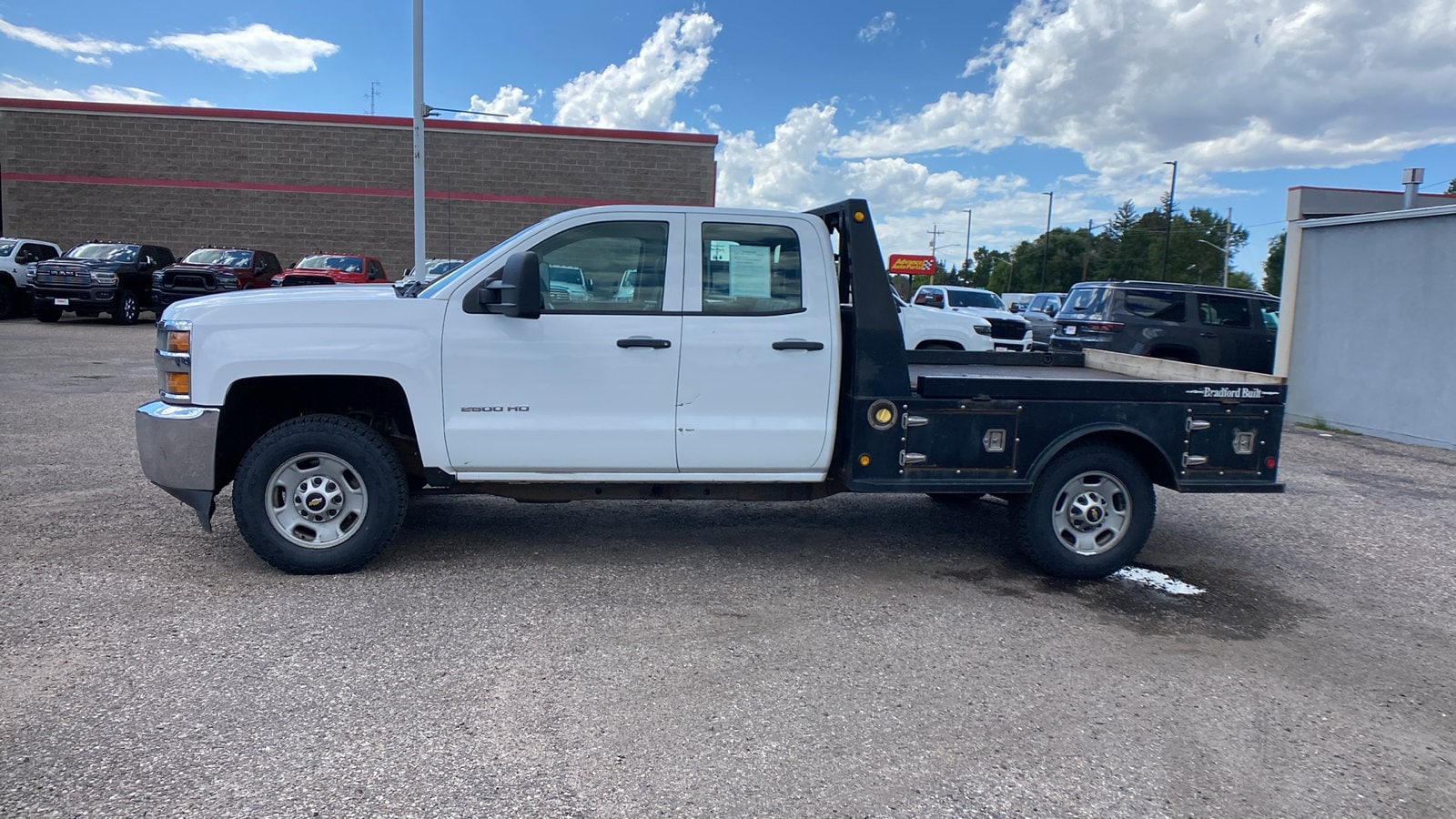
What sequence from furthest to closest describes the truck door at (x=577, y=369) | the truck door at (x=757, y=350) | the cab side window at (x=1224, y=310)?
the cab side window at (x=1224, y=310), the truck door at (x=757, y=350), the truck door at (x=577, y=369)

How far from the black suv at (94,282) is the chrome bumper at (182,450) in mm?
20105

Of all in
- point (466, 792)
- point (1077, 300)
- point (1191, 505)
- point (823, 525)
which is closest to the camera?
point (466, 792)

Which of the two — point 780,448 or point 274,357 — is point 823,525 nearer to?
point 780,448

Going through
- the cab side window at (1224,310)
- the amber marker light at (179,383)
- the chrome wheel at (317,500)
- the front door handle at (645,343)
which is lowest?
the chrome wheel at (317,500)

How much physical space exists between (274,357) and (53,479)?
Result: 11.5 ft

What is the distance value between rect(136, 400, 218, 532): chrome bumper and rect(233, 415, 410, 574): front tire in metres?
0.17

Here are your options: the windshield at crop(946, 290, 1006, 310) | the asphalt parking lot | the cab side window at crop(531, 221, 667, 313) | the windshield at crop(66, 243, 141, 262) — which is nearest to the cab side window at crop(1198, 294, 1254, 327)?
the asphalt parking lot

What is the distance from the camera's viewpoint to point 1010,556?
20.3ft

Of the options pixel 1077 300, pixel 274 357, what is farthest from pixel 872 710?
pixel 1077 300

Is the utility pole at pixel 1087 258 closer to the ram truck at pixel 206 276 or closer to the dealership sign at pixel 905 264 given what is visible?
the dealership sign at pixel 905 264

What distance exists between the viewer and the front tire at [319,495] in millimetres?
5137

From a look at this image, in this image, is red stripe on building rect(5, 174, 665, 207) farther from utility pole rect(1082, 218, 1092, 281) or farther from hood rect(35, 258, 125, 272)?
utility pole rect(1082, 218, 1092, 281)

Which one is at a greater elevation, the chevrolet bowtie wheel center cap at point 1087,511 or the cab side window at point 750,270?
the cab side window at point 750,270

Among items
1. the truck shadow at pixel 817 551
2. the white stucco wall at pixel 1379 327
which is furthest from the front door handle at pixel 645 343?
the white stucco wall at pixel 1379 327
